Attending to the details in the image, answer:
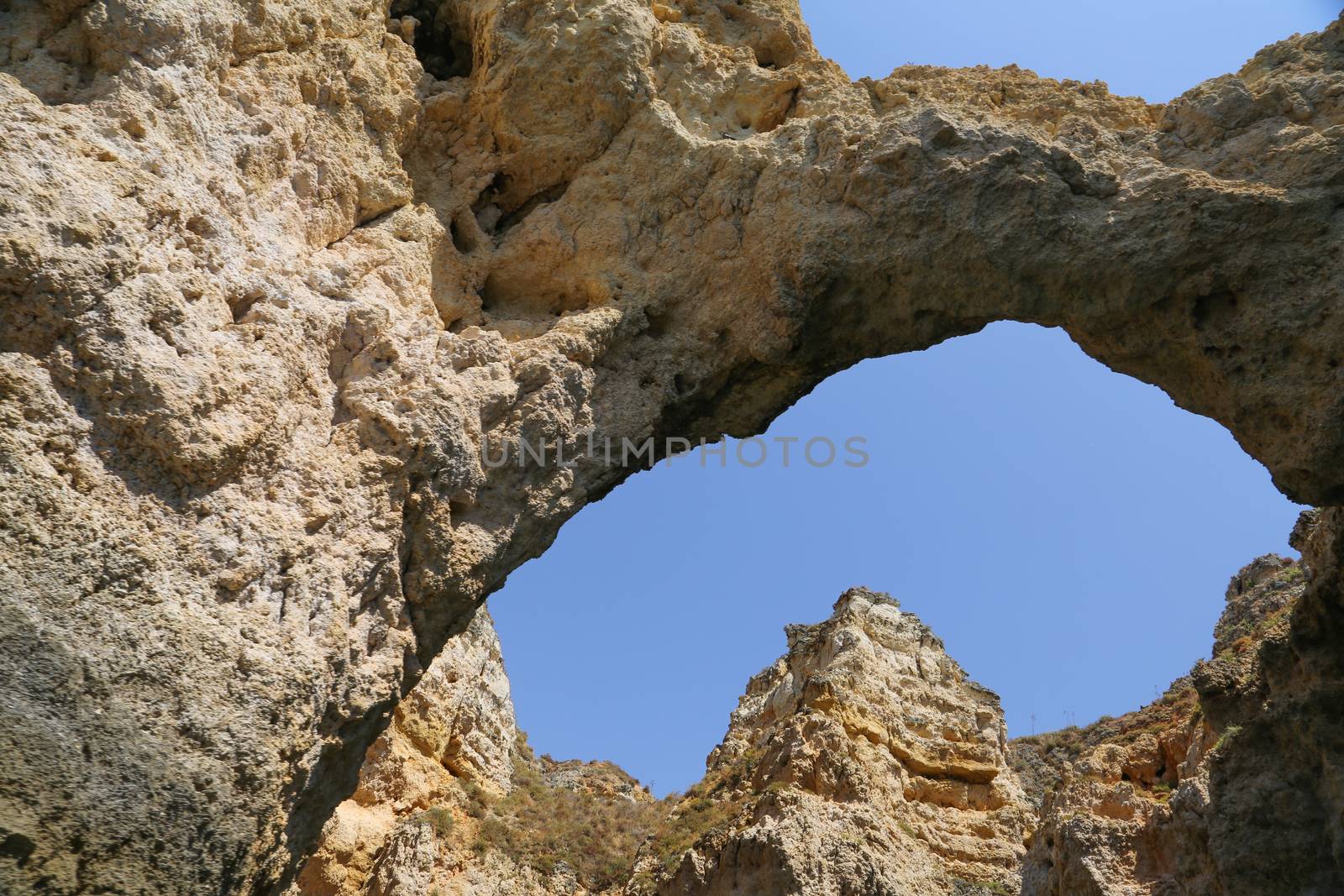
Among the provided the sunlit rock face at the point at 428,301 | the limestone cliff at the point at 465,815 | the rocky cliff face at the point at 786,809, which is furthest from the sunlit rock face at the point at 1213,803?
the limestone cliff at the point at 465,815

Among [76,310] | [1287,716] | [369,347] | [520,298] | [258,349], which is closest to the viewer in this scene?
[76,310]

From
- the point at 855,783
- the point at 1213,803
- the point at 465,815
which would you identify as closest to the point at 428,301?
the point at 855,783

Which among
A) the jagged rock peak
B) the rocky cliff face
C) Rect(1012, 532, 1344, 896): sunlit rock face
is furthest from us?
the rocky cliff face

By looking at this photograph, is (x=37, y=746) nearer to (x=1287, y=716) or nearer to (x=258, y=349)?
(x=258, y=349)

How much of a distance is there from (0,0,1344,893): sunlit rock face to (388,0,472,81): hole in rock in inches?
2.1

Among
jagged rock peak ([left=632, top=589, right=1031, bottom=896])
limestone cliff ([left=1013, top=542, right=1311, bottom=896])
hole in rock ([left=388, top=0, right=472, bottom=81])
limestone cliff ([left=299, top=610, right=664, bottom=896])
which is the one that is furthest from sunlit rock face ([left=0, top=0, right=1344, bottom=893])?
limestone cliff ([left=299, top=610, right=664, bottom=896])

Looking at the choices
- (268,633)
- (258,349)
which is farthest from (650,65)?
(268,633)

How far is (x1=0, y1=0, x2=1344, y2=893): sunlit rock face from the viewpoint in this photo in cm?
650

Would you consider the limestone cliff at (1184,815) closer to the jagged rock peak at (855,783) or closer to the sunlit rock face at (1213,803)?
the sunlit rock face at (1213,803)

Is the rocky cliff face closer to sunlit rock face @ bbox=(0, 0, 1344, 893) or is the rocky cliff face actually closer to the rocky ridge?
the rocky ridge

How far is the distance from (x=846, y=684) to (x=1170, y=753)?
4778 millimetres

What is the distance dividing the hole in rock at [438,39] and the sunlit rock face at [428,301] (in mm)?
54

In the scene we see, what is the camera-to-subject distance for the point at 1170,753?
44.5 ft

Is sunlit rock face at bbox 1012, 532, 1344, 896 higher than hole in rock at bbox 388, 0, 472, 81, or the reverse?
hole in rock at bbox 388, 0, 472, 81
